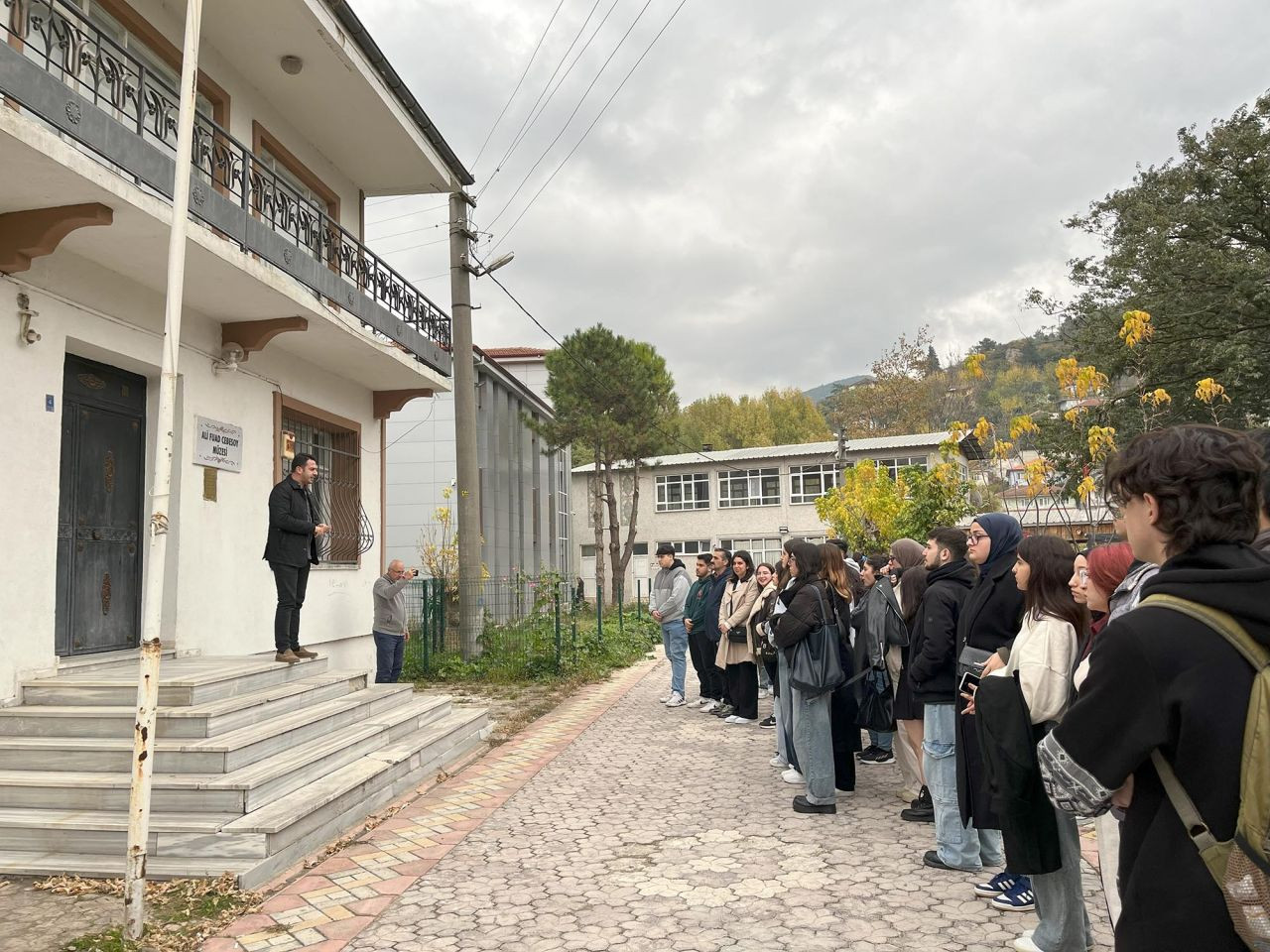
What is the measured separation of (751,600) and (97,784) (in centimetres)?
625

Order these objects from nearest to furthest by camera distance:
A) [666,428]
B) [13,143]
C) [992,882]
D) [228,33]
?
[992,882] → [13,143] → [228,33] → [666,428]

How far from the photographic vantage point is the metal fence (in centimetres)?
1395

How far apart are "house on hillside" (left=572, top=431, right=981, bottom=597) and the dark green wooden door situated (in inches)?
1330

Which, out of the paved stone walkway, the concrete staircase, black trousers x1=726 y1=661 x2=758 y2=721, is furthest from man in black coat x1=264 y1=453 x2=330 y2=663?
black trousers x1=726 y1=661 x2=758 y2=721

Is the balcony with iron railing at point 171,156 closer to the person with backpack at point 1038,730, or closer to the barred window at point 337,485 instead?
the barred window at point 337,485

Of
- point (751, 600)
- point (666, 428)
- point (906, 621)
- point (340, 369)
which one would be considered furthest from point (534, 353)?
point (906, 621)

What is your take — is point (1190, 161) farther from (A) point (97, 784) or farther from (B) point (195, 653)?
(A) point (97, 784)

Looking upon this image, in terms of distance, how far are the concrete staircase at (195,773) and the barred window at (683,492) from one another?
124 ft

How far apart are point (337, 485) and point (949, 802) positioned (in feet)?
30.6

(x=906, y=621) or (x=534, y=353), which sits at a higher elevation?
(x=534, y=353)

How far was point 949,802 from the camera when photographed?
4969 mm

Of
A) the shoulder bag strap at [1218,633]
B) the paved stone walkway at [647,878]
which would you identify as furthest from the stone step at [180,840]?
the shoulder bag strap at [1218,633]

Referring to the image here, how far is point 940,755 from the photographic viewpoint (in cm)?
502

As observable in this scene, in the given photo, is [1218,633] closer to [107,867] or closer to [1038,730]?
[1038,730]
